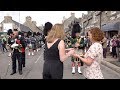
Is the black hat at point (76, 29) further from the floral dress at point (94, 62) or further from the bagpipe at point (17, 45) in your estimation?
the floral dress at point (94, 62)

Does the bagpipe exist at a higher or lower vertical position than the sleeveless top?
higher

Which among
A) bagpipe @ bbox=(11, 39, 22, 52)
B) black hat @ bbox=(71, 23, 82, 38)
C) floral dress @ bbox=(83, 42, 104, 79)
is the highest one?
black hat @ bbox=(71, 23, 82, 38)

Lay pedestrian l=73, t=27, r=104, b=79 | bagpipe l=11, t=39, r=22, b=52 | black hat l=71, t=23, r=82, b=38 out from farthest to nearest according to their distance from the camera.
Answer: bagpipe l=11, t=39, r=22, b=52 → black hat l=71, t=23, r=82, b=38 → pedestrian l=73, t=27, r=104, b=79

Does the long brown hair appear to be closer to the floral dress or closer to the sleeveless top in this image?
the sleeveless top

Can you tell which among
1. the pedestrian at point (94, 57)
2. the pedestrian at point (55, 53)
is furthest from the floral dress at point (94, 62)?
the pedestrian at point (55, 53)

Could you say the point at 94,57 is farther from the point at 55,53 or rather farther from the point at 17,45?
the point at 17,45

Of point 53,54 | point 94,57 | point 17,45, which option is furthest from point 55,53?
point 17,45

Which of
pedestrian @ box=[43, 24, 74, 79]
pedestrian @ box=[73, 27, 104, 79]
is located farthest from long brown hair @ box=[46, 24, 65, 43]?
pedestrian @ box=[73, 27, 104, 79]

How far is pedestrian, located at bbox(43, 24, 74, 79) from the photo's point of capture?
5426mm

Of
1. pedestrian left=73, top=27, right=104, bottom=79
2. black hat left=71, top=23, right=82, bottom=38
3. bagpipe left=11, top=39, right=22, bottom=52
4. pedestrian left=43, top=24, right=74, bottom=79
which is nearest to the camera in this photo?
pedestrian left=73, top=27, right=104, bottom=79
